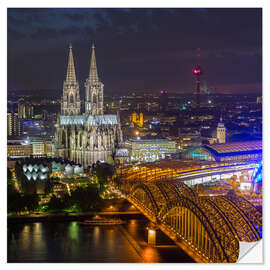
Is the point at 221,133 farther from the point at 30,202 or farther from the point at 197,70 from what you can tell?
the point at 30,202

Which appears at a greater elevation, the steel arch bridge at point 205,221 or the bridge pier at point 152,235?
the steel arch bridge at point 205,221

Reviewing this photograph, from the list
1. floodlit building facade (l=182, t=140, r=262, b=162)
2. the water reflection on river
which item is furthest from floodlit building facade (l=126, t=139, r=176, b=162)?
the water reflection on river

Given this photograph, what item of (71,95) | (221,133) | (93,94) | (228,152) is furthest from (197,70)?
(221,133)

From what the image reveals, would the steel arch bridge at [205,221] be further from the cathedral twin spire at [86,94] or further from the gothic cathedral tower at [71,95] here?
the gothic cathedral tower at [71,95]

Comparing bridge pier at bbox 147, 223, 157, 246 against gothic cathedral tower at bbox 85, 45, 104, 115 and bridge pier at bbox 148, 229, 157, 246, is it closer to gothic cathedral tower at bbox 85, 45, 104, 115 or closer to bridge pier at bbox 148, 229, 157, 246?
bridge pier at bbox 148, 229, 157, 246

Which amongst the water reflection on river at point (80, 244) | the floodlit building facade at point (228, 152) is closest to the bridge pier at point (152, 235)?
the water reflection on river at point (80, 244)
